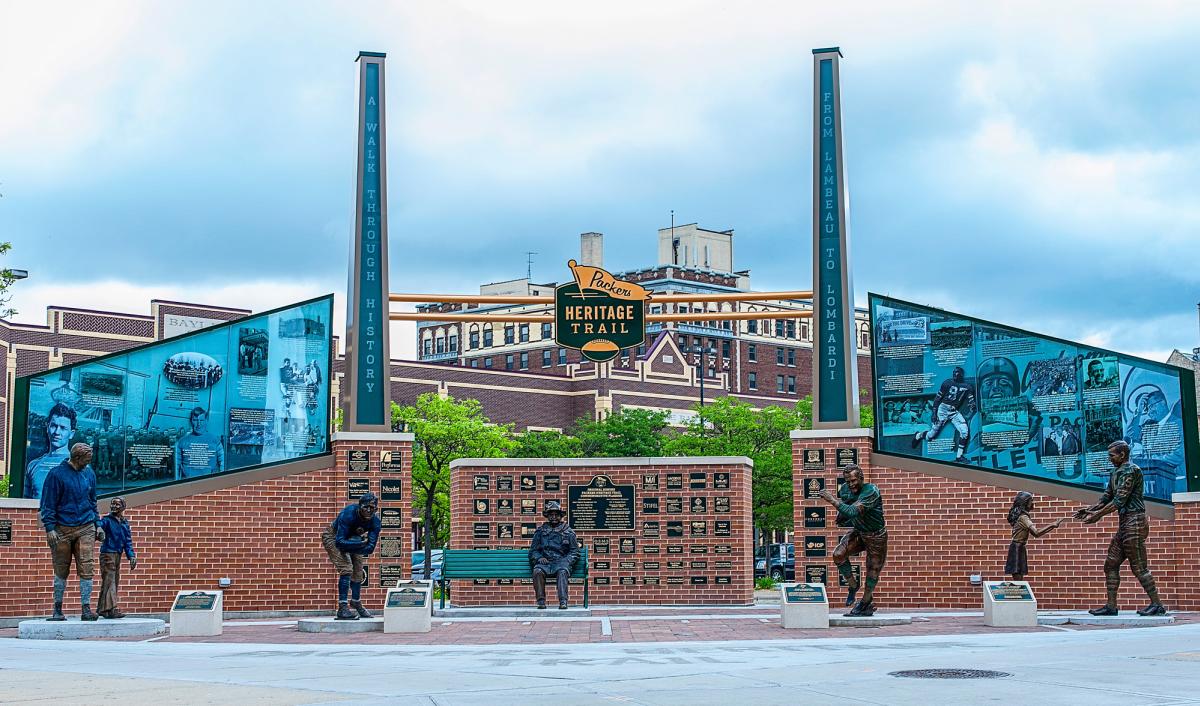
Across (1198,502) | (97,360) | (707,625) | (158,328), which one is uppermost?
(158,328)

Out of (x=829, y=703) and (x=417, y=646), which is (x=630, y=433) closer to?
(x=417, y=646)

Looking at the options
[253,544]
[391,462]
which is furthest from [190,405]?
[391,462]

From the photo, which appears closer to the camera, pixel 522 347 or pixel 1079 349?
pixel 1079 349

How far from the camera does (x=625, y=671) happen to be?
41.4 feet

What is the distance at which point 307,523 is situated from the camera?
922 inches

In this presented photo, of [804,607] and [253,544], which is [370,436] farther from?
[804,607]

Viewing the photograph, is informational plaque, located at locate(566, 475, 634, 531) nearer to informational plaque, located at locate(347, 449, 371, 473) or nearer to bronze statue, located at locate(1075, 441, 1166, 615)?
informational plaque, located at locate(347, 449, 371, 473)

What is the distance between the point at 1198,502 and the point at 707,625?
731 cm

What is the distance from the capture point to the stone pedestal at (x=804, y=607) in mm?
18562

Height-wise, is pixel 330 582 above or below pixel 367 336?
below

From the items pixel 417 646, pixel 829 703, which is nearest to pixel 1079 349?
pixel 417 646

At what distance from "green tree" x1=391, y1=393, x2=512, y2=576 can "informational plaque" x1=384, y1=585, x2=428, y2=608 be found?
39.6 metres

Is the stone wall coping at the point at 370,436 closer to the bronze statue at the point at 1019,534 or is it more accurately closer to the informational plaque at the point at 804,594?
the informational plaque at the point at 804,594

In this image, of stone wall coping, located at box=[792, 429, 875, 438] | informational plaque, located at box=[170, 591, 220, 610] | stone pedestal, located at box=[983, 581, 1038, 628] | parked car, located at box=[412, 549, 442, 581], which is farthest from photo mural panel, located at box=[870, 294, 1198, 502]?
parked car, located at box=[412, 549, 442, 581]
